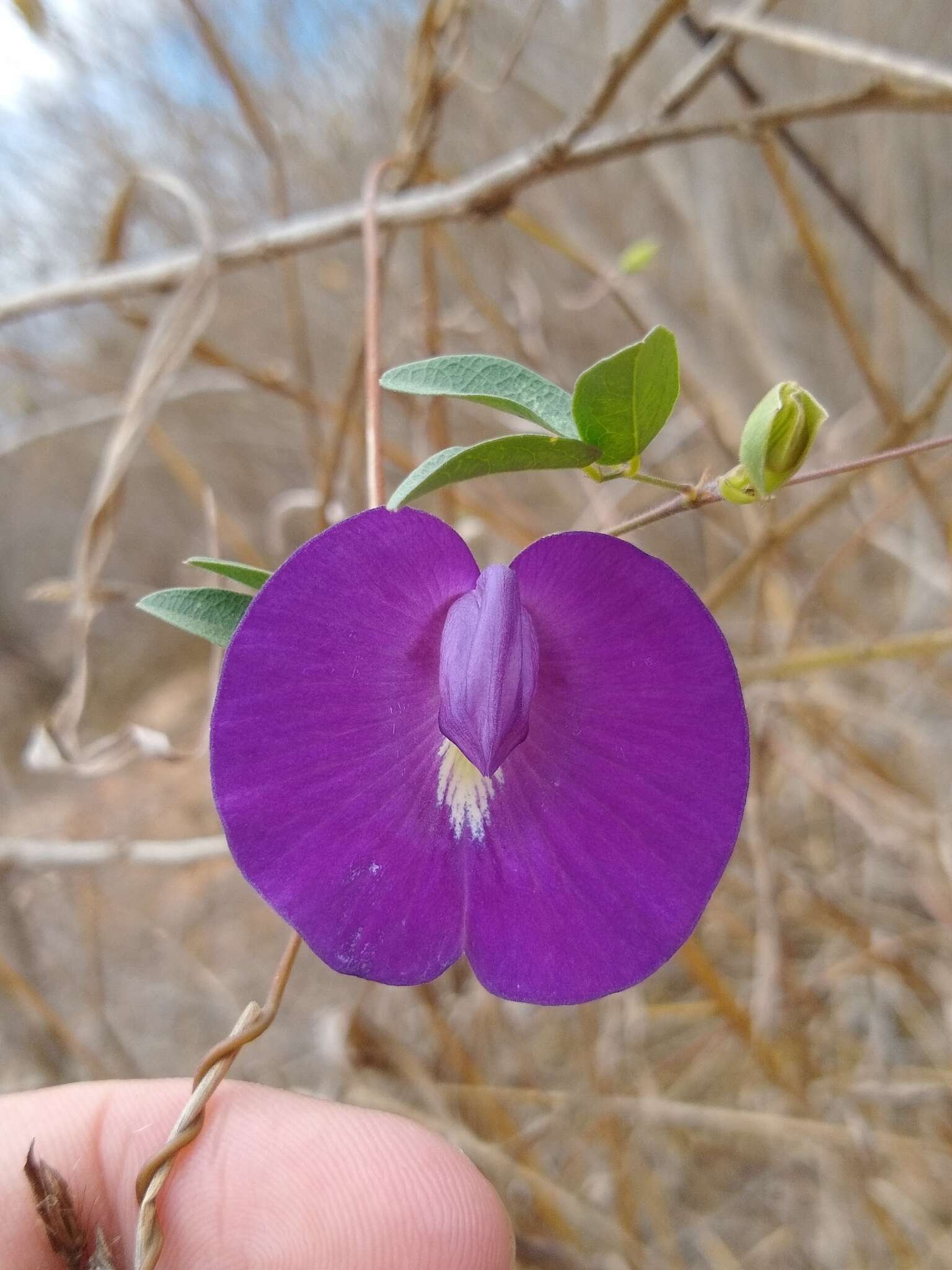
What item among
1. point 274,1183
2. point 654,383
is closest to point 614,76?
point 654,383

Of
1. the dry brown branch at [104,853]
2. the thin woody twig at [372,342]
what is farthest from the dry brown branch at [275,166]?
the dry brown branch at [104,853]

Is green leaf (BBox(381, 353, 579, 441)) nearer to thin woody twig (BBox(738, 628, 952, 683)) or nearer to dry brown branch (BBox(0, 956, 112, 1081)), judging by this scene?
thin woody twig (BBox(738, 628, 952, 683))

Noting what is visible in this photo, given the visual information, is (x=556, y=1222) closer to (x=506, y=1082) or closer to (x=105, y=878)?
(x=506, y=1082)

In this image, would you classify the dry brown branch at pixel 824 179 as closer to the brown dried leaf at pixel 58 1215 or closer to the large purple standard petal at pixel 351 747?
the large purple standard petal at pixel 351 747

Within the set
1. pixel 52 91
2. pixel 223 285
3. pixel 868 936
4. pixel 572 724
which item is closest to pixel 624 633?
pixel 572 724

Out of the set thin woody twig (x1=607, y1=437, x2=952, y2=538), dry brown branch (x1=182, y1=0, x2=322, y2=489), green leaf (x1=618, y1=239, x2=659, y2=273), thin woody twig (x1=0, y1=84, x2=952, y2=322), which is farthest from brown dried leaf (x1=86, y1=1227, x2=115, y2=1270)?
green leaf (x1=618, y1=239, x2=659, y2=273)

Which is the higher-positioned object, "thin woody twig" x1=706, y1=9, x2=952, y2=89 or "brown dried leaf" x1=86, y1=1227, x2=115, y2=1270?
"thin woody twig" x1=706, y1=9, x2=952, y2=89
